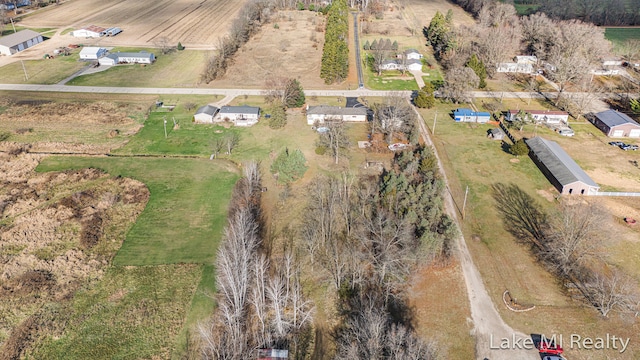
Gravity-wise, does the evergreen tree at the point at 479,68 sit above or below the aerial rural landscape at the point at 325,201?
above

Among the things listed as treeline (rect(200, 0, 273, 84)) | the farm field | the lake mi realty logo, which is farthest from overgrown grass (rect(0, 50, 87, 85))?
the lake mi realty logo

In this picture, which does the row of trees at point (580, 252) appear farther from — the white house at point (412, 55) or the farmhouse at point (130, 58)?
the farmhouse at point (130, 58)

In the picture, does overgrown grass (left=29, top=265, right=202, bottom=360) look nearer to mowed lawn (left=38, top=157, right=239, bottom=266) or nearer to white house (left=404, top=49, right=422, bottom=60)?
mowed lawn (left=38, top=157, right=239, bottom=266)

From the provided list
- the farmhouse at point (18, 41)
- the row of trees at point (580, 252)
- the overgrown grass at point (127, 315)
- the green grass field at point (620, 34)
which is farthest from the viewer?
the green grass field at point (620, 34)

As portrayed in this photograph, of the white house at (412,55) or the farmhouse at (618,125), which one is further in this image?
the white house at (412,55)

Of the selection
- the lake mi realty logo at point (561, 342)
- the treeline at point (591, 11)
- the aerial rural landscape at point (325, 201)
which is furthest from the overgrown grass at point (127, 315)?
the treeline at point (591, 11)

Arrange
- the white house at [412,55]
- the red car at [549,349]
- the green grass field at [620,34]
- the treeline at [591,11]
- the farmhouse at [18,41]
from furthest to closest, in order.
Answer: the treeline at [591,11] < the green grass field at [620,34] < the farmhouse at [18,41] < the white house at [412,55] < the red car at [549,349]

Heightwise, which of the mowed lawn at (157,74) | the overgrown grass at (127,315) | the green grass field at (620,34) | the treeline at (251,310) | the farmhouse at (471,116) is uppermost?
the green grass field at (620,34)

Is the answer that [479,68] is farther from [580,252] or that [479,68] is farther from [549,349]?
[549,349]
